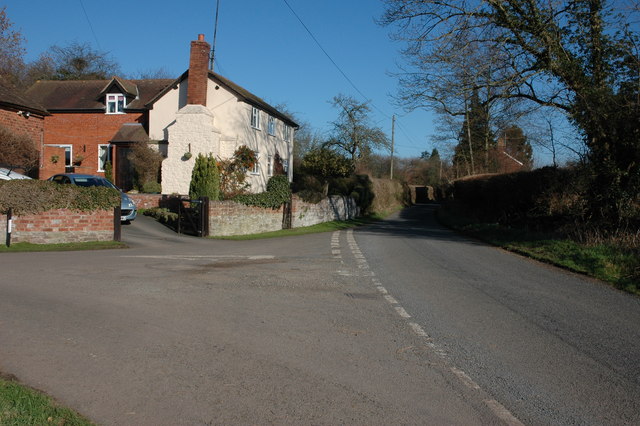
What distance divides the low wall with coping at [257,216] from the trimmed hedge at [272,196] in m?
0.25

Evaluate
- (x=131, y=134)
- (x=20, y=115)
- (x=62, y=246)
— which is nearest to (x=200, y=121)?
(x=131, y=134)

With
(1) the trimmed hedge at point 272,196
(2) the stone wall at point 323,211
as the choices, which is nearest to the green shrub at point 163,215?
(1) the trimmed hedge at point 272,196

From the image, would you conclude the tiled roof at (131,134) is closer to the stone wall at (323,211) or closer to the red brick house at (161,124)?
the red brick house at (161,124)

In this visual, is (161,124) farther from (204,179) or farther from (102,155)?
(204,179)

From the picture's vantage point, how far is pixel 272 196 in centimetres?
2436

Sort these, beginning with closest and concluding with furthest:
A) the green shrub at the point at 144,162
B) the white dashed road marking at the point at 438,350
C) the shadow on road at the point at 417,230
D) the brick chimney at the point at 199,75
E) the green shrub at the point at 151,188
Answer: the white dashed road marking at the point at 438,350
the shadow on road at the point at 417,230
the green shrub at the point at 151,188
the green shrub at the point at 144,162
the brick chimney at the point at 199,75

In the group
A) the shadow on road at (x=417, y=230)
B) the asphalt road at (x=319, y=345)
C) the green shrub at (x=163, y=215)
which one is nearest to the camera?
the asphalt road at (x=319, y=345)

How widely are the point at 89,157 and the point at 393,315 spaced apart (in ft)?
103

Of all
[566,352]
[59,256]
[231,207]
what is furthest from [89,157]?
[566,352]

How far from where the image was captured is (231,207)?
21.4 m

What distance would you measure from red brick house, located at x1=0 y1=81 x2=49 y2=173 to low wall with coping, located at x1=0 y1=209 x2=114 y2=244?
1157cm

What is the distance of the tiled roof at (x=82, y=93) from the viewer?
34344mm

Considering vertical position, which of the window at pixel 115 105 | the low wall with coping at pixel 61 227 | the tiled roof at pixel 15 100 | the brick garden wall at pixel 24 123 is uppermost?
the window at pixel 115 105

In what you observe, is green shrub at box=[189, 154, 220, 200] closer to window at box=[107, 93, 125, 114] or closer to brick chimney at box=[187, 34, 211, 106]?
brick chimney at box=[187, 34, 211, 106]
